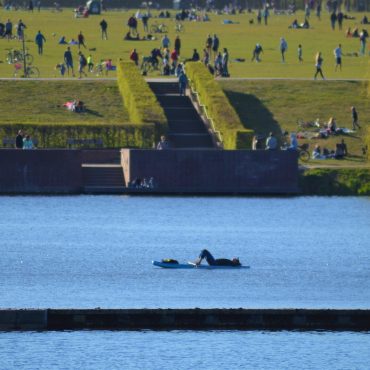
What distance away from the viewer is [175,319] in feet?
135

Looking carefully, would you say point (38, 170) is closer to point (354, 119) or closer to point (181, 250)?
point (354, 119)

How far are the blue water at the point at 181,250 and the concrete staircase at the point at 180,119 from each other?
734cm

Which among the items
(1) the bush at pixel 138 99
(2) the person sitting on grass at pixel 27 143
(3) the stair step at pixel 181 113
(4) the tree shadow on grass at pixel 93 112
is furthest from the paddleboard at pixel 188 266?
(4) the tree shadow on grass at pixel 93 112

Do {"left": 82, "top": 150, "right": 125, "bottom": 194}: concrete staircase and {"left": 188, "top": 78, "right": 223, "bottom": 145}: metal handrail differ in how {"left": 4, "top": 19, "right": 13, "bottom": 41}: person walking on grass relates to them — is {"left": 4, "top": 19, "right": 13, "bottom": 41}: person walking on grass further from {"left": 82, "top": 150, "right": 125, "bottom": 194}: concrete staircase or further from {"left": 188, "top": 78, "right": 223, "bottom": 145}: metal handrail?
{"left": 82, "top": 150, "right": 125, "bottom": 194}: concrete staircase

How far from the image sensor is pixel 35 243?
5931 centimetres

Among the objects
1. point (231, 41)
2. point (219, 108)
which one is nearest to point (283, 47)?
point (231, 41)

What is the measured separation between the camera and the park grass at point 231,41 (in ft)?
322

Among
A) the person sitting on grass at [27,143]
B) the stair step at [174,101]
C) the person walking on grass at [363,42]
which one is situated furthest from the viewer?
the person walking on grass at [363,42]

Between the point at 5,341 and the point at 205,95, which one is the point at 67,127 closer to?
the point at 205,95

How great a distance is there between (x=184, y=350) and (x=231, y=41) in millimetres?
71742

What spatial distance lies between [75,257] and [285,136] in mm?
28178

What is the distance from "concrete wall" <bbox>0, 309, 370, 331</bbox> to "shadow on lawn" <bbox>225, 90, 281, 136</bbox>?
41.5 metres

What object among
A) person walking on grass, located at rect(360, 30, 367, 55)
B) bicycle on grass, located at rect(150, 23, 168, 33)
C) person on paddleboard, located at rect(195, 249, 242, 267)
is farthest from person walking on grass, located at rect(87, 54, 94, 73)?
person on paddleboard, located at rect(195, 249, 242, 267)

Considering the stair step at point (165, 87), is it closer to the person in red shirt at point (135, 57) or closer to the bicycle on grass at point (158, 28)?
the person in red shirt at point (135, 57)
